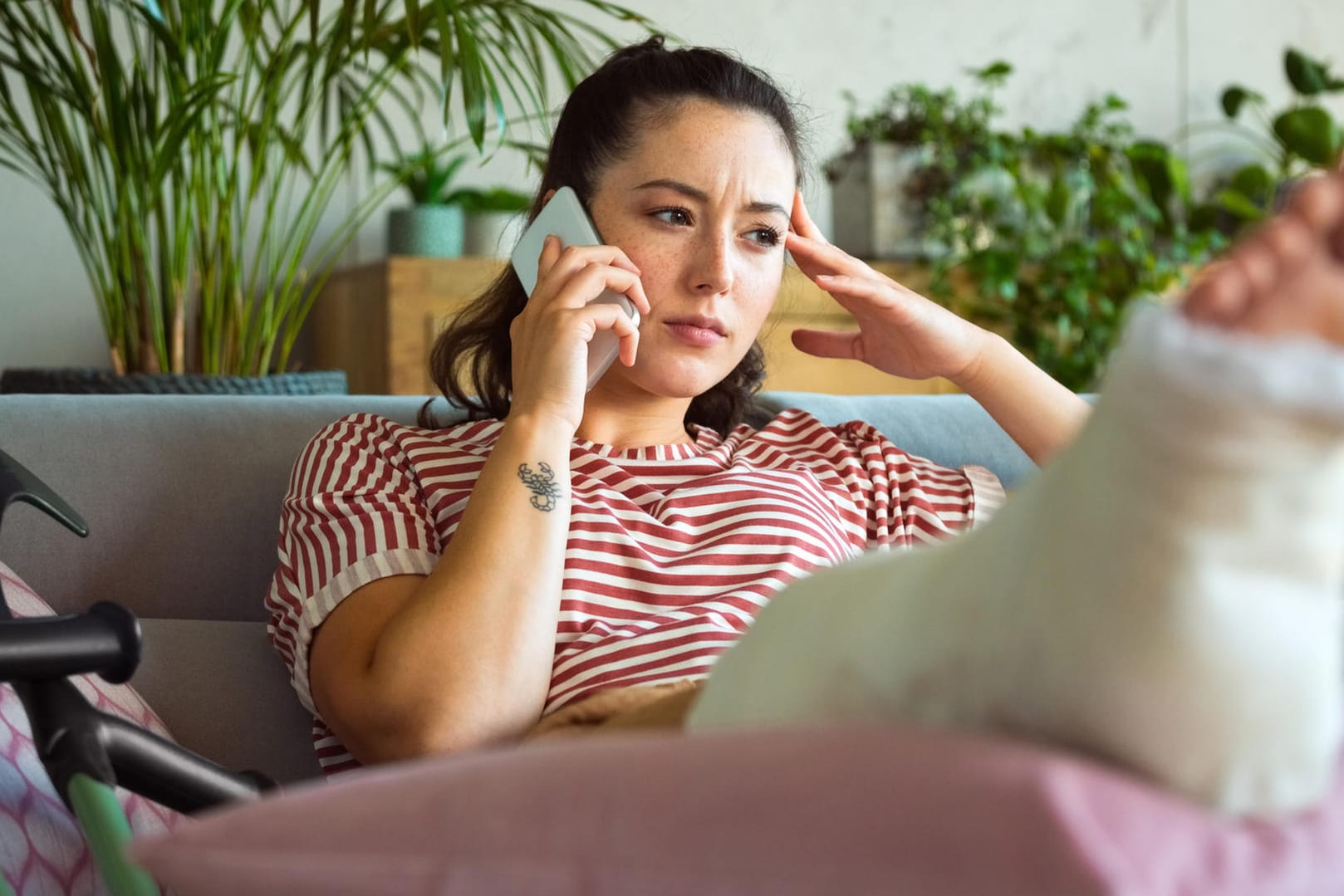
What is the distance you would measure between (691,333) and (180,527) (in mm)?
502

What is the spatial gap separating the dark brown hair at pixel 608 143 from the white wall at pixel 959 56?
1.64 metres

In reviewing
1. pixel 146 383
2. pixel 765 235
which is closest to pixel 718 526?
pixel 765 235

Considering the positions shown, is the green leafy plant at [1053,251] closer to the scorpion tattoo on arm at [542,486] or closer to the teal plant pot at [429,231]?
the teal plant pot at [429,231]

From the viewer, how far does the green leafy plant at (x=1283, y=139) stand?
10.8ft

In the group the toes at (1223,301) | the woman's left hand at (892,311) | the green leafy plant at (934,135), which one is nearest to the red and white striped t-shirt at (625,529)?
the woman's left hand at (892,311)

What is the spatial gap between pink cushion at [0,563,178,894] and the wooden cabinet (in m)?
1.57

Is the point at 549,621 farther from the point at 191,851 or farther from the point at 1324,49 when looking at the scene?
the point at 1324,49

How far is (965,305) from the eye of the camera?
287 cm

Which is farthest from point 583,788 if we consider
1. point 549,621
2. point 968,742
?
point 549,621

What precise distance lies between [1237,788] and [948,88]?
2919 mm

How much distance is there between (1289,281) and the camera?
0.38 metres

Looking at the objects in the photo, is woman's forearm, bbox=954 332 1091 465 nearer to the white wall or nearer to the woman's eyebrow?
the woman's eyebrow

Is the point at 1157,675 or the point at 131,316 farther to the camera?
the point at 131,316

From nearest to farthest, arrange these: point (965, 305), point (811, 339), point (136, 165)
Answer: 1. point (811, 339)
2. point (136, 165)
3. point (965, 305)
